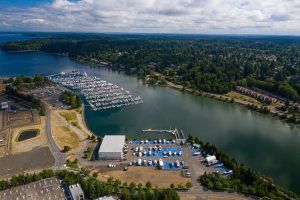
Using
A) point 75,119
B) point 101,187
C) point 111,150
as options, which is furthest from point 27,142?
point 101,187

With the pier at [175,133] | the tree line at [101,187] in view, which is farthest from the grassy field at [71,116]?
the tree line at [101,187]

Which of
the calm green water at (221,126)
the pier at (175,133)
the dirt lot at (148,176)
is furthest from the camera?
the pier at (175,133)

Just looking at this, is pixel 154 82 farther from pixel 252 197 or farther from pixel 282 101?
pixel 252 197

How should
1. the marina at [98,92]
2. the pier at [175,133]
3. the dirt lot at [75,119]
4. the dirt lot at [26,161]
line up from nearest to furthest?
the dirt lot at [26,161]
the pier at [175,133]
the dirt lot at [75,119]
the marina at [98,92]

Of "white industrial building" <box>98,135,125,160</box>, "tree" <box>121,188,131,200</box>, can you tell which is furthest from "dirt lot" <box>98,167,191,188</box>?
"tree" <box>121,188,131,200</box>

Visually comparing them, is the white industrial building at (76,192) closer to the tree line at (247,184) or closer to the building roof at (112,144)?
the building roof at (112,144)

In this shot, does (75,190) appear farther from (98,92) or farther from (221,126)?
(98,92)

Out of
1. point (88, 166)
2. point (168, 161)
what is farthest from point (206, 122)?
point (88, 166)
